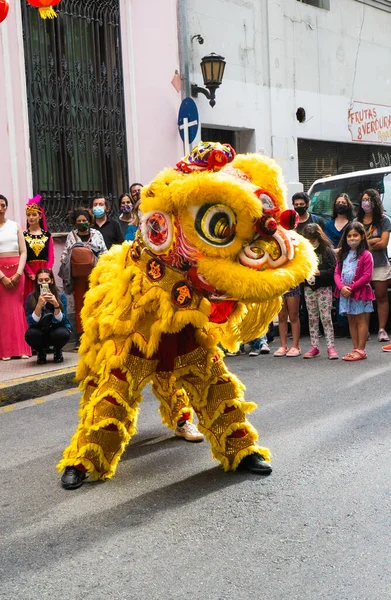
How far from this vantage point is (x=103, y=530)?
132 inches

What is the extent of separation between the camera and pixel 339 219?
9148mm

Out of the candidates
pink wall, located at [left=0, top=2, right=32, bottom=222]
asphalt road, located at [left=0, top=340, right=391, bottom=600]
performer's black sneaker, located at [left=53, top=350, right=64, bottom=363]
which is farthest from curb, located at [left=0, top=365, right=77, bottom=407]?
pink wall, located at [left=0, top=2, right=32, bottom=222]

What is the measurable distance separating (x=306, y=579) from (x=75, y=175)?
833 cm

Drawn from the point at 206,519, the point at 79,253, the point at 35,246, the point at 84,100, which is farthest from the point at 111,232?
the point at 206,519

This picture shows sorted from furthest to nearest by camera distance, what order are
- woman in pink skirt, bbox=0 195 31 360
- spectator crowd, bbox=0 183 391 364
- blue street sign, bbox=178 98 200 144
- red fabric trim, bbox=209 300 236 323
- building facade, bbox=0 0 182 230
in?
blue street sign, bbox=178 98 200 144 → building facade, bbox=0 0 182 230 → woman in pink skirt, bbox=0 195 31 360 → spectator crowd, bbox=0 183 391 364 → red fabric trim, bbox=209 300 236 323

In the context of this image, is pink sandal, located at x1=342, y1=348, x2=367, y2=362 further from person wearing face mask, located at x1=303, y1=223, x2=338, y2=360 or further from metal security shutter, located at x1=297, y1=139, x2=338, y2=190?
metal security shutter, located at x1=297, y1=139, x2=338, y2=190

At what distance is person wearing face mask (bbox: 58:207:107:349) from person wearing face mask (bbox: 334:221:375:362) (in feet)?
8.84

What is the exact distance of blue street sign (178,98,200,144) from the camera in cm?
1102

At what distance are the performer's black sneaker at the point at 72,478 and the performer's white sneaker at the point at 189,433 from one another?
971 mm

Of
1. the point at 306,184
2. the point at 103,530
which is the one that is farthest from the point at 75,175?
the point at 103,530

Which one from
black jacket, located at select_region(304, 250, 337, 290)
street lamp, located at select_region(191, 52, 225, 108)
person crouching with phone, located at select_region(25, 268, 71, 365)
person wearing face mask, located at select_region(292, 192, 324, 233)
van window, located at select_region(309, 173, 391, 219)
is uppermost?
street lamp, located at select_region(191, 52, 225, 108)

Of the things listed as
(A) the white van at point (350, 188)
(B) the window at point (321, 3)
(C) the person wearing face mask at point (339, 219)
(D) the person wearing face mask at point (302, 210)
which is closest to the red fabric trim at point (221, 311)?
(D) the person wearing face mask at point (302, 210)

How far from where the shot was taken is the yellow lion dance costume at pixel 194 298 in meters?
3.54

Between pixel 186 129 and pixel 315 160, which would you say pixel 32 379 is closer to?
pixel 186 129
